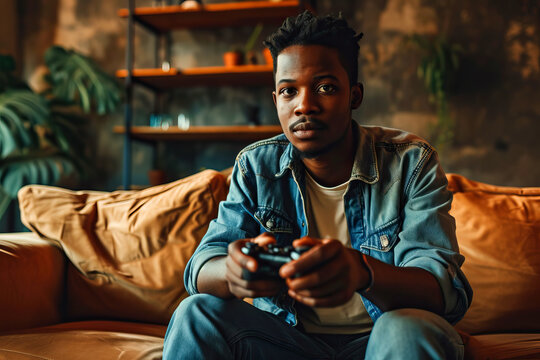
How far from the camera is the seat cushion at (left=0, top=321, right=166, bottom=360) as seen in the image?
1168 mm

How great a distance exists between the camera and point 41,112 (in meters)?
2.84

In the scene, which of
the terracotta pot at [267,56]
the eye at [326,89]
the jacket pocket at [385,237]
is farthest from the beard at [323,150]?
the terracotta pot at [267,56]

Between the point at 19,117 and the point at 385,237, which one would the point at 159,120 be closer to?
the point at 19,117

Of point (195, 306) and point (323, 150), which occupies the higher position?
point (323, 150)

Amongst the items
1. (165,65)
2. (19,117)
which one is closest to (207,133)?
(165,65)

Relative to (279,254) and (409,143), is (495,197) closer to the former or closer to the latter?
(409,143)

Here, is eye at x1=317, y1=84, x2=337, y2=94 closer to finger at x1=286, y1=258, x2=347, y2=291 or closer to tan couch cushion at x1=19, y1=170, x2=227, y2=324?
finger at x1=286, y1=258, x2=347, y2=291

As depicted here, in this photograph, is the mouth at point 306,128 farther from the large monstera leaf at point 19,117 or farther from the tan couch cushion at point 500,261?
the large monstera leaf at point 19,117

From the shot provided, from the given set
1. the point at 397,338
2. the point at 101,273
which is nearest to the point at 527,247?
the point at 397,338

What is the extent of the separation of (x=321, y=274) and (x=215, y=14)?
3001mm

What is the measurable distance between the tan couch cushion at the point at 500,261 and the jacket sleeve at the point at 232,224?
0.69m

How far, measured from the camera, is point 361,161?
3.79ft

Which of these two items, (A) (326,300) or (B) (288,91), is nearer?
(A) (326,300)

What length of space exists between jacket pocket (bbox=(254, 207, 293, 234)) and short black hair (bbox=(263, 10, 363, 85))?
15.3 inches
